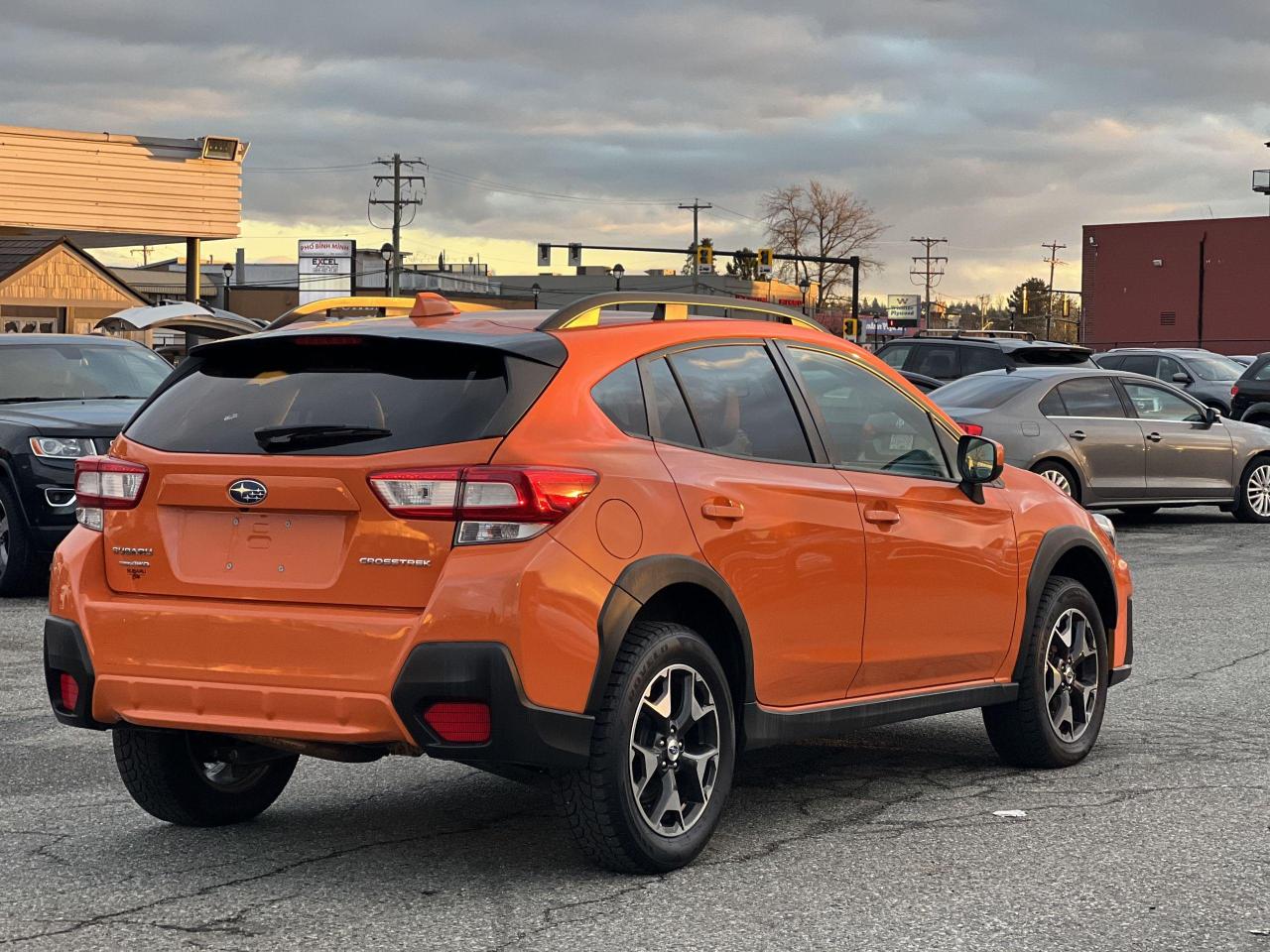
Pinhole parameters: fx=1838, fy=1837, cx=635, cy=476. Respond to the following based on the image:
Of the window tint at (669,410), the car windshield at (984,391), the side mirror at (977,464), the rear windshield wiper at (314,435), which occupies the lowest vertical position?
the side mirror at (977,464)

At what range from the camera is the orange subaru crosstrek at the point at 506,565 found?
4.92 metres

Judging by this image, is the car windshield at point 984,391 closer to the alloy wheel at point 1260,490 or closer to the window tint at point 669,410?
the alloy wheel at point 1260,490

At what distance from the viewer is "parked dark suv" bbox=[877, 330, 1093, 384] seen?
71.3 ft

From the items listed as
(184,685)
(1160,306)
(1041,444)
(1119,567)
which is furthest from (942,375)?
(1160,306)

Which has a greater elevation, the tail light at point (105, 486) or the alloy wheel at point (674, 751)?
the tail light at point (105, 486)

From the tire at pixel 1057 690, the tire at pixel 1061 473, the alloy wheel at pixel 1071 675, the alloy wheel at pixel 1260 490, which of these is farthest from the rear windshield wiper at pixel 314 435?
the alloy wheel at pixel 1260 490

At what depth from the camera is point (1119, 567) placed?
7.48 meters

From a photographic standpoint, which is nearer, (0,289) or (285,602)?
(285,602)

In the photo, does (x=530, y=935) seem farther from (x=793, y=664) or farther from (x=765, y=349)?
(x=765, y=349)

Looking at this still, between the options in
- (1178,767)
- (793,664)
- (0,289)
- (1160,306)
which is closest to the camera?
(793,664)

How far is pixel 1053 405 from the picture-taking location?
17672 millimetres

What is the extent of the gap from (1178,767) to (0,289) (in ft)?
111

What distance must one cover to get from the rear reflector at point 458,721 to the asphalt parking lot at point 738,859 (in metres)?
0.49

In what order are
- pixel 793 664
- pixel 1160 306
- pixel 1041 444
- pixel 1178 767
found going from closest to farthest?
pixel 793 664 → pixel 1178 767 → pixel 1041 444 → pixel 1160 306
